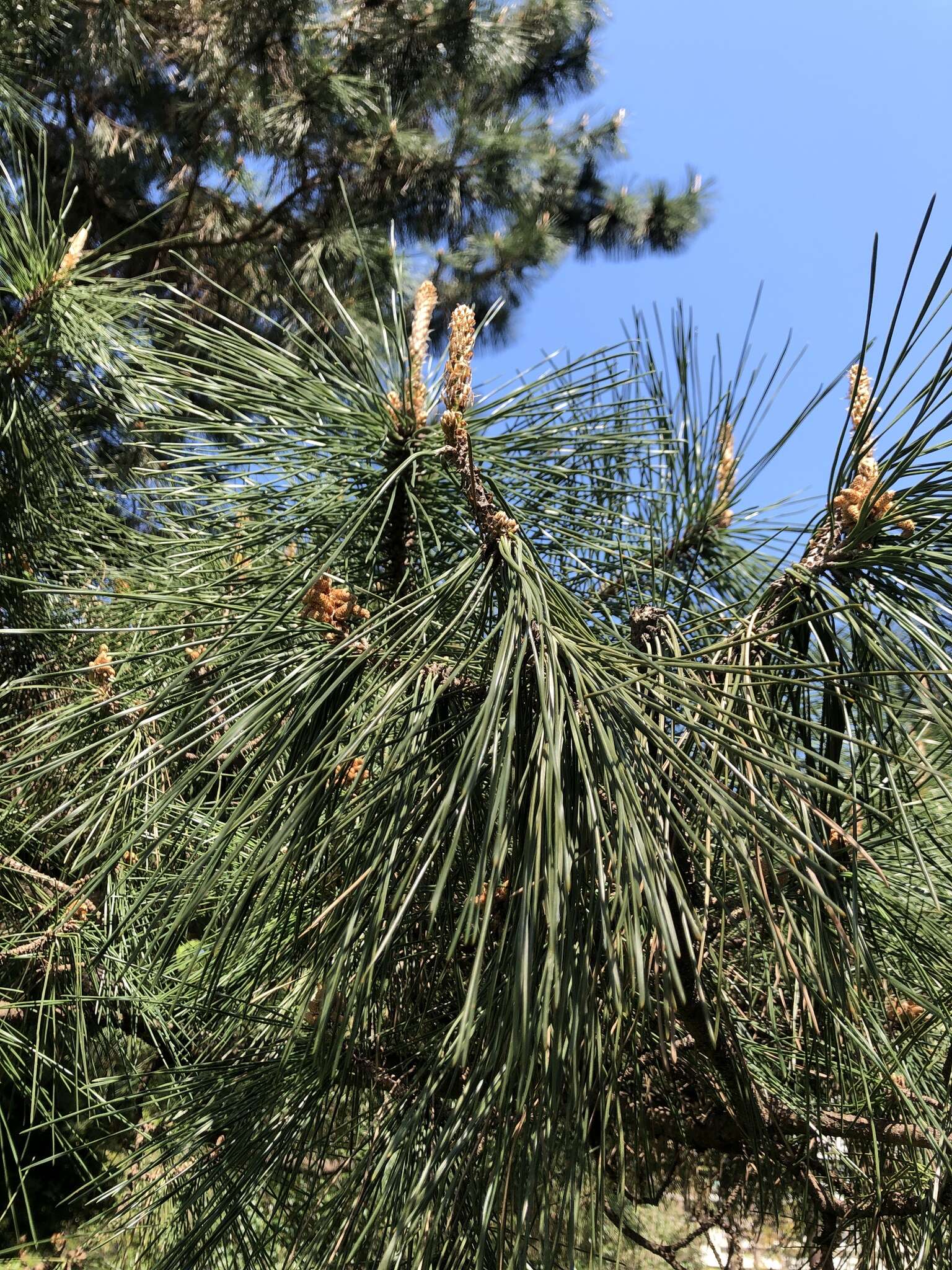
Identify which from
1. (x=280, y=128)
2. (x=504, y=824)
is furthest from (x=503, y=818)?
(x=280, y=128)

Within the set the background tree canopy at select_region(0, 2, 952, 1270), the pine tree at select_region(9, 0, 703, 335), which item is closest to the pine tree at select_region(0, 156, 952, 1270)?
the background tree canopy at select_region(0, 2, 952, 1270)

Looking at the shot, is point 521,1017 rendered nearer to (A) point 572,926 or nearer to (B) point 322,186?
(A) point 572,926

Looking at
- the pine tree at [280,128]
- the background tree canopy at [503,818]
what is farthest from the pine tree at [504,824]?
the pine tree at [280,128]

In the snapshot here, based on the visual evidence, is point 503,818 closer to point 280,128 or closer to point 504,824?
point 504,824

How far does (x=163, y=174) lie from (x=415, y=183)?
671mm

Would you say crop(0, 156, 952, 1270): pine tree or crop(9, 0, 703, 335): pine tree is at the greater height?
crop(9, 0, 703, 335): pine tree

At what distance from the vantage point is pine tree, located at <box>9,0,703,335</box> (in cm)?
203

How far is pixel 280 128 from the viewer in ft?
7.21

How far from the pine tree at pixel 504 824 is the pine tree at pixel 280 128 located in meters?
1.26

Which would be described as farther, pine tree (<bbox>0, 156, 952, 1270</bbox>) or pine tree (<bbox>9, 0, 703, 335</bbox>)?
pine tree (<bbox>9, 0, 703, 335</bbox>)

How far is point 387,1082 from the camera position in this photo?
56 cm

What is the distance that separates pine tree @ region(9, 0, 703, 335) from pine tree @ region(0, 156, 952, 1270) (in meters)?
1.26

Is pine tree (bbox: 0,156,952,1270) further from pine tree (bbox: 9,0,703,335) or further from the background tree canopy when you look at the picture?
pine tree (bbox: 9,0,703,335)

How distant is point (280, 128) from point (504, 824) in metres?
2.23
